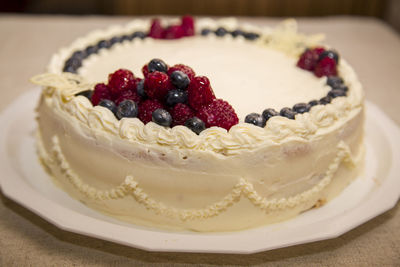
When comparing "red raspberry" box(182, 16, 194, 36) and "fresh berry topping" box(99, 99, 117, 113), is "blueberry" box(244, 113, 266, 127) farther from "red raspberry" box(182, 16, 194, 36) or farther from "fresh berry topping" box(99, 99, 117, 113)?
"red raspberry" box(182, 16, 194, 36)

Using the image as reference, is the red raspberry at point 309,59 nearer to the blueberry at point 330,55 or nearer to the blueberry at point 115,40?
the blueberry at point 330,55

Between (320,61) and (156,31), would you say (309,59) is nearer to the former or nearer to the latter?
(320,61)

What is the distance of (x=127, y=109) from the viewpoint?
Answer: 1.83m

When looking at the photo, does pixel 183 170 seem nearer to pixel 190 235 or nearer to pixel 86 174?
pixel 190 235

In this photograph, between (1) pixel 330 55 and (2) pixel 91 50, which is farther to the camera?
(2) pixel 91 50

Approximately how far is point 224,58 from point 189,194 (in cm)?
95

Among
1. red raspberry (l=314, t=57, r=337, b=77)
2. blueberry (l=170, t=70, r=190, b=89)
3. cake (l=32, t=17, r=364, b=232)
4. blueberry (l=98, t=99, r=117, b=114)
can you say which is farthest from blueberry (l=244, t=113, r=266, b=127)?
red raspberry (l=314, t=57, r=337, b=77)

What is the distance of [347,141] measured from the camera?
2023 millimetres

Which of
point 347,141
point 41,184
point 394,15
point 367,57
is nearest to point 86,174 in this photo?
point 41,184

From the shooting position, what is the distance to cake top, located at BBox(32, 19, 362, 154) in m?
1.76

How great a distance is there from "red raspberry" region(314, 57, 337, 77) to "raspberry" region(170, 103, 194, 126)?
3.05ft

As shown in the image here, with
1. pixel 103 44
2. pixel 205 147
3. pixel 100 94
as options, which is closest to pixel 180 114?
pixel 205 147

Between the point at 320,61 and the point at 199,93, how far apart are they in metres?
0.95

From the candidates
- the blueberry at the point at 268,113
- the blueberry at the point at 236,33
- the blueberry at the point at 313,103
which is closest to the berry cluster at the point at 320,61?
the blueberry at the point at 313,103
